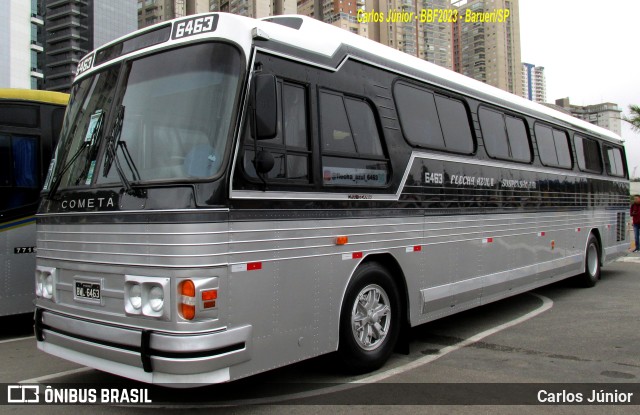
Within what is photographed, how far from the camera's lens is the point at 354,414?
4.26 m

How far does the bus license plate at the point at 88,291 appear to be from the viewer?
426cm

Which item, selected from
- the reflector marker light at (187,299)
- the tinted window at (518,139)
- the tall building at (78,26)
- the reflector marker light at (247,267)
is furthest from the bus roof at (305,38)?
the tall building at (78,26)

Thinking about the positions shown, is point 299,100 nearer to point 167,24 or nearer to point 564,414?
point 167,24

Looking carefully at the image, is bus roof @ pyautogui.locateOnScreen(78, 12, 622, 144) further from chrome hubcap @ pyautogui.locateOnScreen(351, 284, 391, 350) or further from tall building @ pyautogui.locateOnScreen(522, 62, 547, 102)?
tall building @ pyautogui.locateOnScreen(522, 62, 547, 102)

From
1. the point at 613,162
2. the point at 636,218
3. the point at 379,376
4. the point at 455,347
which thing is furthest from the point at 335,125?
the point at 636,218

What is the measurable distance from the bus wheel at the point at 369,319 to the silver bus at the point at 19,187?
4663mm

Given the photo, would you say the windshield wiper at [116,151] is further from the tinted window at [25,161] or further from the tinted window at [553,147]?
the tinted window at [553,147]

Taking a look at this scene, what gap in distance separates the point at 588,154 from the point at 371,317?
813 cm

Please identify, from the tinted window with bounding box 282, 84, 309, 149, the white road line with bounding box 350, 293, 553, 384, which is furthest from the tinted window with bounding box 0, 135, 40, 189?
the white road line with bounding box 350, 293, 553, 384

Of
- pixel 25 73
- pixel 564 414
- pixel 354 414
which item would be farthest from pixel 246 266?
pixel 25 73

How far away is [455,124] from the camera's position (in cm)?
692

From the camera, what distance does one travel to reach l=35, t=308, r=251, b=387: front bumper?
3719mm

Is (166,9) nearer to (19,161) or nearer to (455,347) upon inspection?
(19,161)

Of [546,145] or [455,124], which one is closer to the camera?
[455,124]
